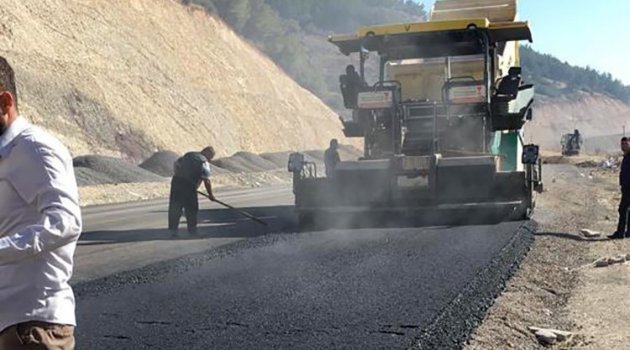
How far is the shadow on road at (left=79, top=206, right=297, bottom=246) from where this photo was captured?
12555 mm

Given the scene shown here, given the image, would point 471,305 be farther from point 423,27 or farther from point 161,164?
point 161,164

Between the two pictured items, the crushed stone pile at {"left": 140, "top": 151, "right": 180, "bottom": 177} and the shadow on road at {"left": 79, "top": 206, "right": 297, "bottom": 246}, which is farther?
the crushed stone pile at {"left": 140, "top": 151, "right": 180, "bottom": 177}

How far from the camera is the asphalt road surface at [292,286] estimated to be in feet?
19.9

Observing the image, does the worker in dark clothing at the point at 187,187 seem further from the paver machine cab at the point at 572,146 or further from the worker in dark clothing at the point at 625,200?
the paver machine cab at the point at 572,146

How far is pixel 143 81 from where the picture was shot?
4188cm

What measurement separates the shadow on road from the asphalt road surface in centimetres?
7

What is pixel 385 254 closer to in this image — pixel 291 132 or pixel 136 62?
pixel 136 62

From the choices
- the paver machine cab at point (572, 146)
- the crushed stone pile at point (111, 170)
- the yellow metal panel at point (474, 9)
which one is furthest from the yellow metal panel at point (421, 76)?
the paver machine cab at point (572, 146)

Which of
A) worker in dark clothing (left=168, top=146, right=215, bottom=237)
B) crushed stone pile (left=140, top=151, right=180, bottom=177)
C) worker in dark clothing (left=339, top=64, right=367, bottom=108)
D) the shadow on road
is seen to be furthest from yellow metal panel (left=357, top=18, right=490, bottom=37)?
crushed stone pile (left=140, top=151, right=180, bottom=177)

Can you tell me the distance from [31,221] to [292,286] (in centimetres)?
528

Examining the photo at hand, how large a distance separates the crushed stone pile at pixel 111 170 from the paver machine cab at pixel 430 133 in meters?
14.8

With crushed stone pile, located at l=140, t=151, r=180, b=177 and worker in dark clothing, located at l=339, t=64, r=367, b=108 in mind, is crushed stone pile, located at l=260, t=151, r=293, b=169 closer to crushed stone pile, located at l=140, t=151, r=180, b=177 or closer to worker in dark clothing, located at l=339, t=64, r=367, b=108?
crushed stone pile, located at l=140, t=151, r=180, b=177

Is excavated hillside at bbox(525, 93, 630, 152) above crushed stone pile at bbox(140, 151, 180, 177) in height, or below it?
above

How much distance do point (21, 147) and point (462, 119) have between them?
10.4 m
